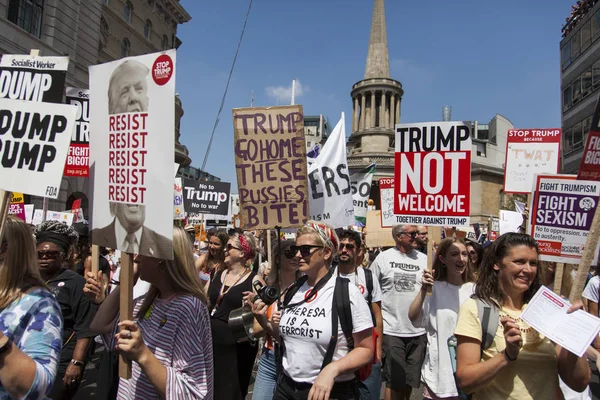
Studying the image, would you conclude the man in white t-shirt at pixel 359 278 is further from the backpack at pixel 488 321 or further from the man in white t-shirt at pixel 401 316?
the backpack at pixel 488 321

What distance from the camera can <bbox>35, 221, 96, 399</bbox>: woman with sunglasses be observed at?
4.00 metres

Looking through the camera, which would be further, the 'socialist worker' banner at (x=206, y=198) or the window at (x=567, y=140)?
the window at (x=567, y=140)

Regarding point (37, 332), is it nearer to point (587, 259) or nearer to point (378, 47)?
point (587, 259)

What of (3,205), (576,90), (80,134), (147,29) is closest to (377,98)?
(576,90)

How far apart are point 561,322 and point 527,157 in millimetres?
5921

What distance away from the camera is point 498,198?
5659cm

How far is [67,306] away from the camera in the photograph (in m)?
4.07

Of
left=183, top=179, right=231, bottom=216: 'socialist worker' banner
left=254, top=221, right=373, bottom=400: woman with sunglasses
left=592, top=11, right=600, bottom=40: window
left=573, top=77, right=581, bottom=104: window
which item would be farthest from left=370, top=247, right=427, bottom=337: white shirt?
left=573, top=77, right=581, bottom=104: window

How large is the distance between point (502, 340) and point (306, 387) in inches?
49.9

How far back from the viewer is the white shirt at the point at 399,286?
5426 mm

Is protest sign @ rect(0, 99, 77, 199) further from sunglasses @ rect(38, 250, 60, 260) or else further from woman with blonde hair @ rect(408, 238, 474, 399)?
woman with blonde hair @ rect(408, 238, 474, 399)

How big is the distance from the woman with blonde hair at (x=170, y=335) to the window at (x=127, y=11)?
32404mm

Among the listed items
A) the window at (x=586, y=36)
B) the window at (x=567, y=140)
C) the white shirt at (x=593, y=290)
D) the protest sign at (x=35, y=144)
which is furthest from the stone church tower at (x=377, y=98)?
the protest sign at (x=35, y=144)

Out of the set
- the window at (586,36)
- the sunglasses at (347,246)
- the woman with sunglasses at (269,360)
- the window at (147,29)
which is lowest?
the woman with sunglasses at (269,360)
